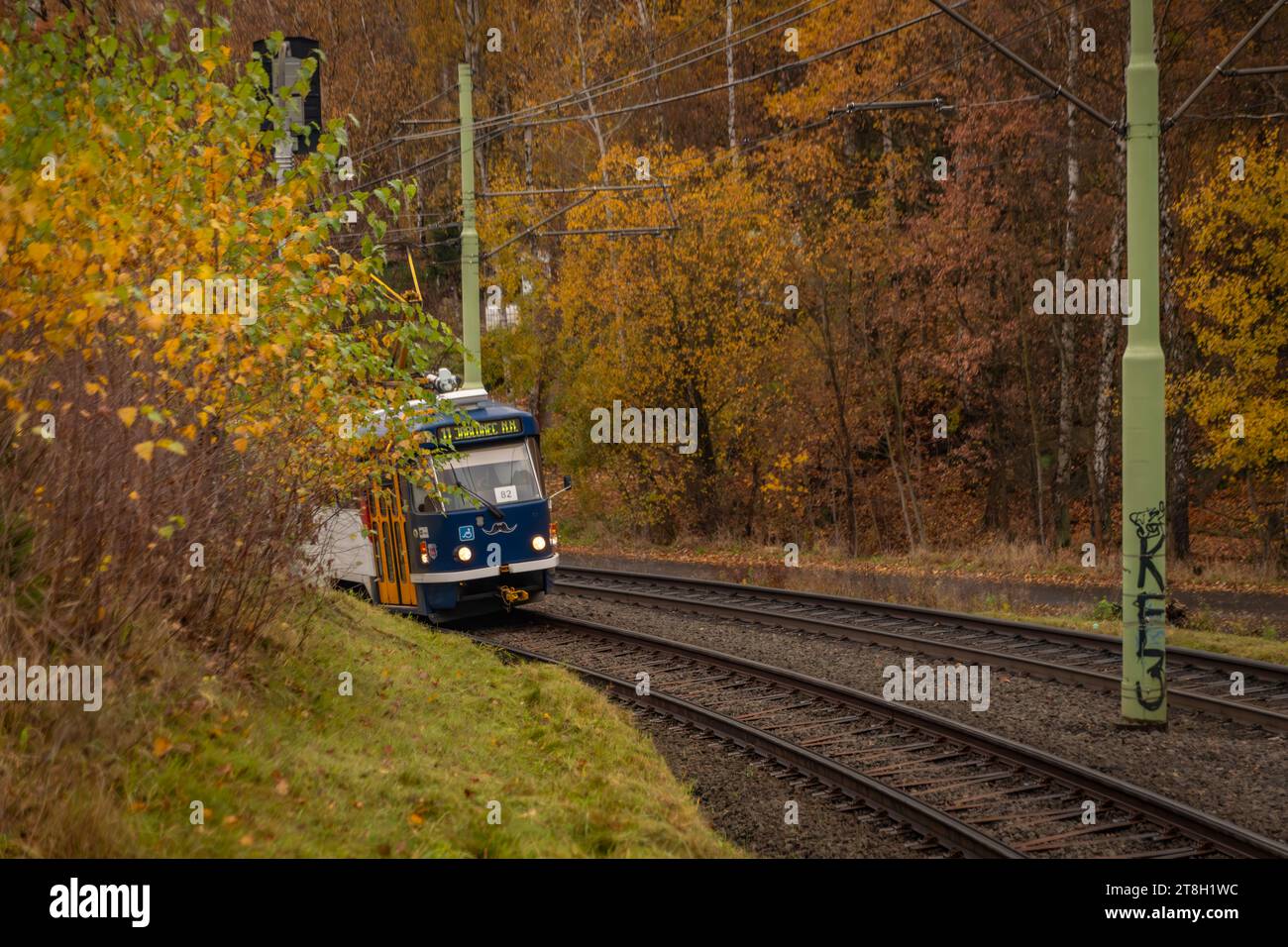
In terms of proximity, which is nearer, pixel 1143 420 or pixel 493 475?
pixel 1143 420

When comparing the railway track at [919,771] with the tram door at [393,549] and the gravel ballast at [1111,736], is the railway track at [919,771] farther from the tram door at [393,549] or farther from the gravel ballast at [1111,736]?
the tram door at [393,549]

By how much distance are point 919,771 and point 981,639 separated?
256 inches

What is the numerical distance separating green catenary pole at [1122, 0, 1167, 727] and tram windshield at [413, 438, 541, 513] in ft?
30.4

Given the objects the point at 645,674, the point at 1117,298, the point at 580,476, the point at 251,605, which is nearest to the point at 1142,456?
the point at 645,674

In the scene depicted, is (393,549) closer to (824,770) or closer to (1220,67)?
(824,770)

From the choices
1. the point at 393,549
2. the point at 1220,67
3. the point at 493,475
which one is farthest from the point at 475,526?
the point at 1220,67

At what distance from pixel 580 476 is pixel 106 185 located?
27729 mm

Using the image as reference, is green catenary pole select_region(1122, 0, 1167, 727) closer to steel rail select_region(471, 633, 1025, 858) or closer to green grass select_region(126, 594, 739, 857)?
steel rail select_region(471, 633, 1025, 858)

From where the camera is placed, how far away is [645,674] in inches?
563

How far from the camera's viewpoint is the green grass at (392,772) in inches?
255

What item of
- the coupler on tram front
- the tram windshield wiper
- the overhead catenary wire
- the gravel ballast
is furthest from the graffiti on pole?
the tram windshield wiper

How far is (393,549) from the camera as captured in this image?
18922 mm

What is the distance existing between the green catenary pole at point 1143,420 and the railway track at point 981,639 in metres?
1.10

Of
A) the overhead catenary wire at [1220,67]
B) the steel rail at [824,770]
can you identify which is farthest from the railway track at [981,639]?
the overhead catenary wire at [1220,67]
